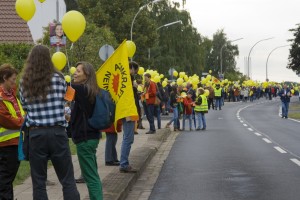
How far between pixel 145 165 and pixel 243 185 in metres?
2.85

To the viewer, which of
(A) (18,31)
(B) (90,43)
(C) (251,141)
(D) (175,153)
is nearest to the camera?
(D) (175,153)

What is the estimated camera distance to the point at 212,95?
45656 mm

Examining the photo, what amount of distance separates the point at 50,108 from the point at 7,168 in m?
1.34

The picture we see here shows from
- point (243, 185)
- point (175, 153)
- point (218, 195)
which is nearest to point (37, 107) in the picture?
point (218, 195)

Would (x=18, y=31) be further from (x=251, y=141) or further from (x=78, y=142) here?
(x=78, y=142)

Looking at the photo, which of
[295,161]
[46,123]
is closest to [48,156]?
[46,123]

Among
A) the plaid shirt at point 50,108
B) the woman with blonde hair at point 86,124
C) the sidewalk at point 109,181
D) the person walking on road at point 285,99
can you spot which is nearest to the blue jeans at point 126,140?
the sidewalk at point 109,181

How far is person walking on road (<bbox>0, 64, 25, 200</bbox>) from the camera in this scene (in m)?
7.21

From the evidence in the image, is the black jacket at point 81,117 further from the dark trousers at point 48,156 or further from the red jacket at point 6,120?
the dark trousers at point 48,156

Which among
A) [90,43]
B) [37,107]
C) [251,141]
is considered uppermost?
[90,43]

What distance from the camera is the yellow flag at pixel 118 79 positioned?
8992 millimetres

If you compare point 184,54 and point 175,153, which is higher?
point 184,54

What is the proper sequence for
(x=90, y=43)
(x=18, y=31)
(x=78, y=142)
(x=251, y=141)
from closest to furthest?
1. (x=78, y=142)
2. (x=251, y=141)
3. (x=90, y=43)
4. (x=18, y=31)

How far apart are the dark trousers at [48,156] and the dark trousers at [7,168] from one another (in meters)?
1.04
